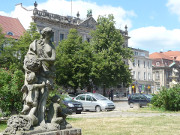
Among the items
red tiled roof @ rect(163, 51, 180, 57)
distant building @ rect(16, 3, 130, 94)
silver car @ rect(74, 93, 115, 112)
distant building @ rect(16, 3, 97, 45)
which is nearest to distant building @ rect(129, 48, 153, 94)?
distant building @ rect(16, 3, 130, 94)

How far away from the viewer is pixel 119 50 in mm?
44219

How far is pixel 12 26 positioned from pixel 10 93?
34.8 meters

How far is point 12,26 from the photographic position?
47.6 meters

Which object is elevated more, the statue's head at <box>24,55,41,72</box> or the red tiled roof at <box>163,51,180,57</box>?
the red tiled roof at <box>163,51,180,57</box>

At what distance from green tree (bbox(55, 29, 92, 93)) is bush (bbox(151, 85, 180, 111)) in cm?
1593

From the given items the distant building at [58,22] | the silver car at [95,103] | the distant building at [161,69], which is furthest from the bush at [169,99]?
the distant building at [161,69]

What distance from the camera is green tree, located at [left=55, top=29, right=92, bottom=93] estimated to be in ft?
127

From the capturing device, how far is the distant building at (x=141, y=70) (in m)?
77.4

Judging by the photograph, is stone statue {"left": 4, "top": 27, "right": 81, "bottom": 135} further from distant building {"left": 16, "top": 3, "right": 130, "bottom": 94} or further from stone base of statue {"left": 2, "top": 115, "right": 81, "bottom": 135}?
distant building {"left": 16, "top": 3, "right": 130, "bottom": 94}

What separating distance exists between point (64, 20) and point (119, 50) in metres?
15.0

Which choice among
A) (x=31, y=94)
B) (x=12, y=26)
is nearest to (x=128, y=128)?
(x=31, y=94)

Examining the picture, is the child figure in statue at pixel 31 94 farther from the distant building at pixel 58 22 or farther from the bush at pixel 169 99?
the distant building at pixel 58 22

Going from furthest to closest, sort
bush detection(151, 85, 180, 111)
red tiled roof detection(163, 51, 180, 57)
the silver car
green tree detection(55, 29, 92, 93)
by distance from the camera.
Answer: red tiled roof detection(163, 51, 180, 57)
green tree detection(55, 29, 92, 93)
the silver car
bush detection(151, 85, 180, 111)

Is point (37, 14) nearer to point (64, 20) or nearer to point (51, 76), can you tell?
point (64, 20)
